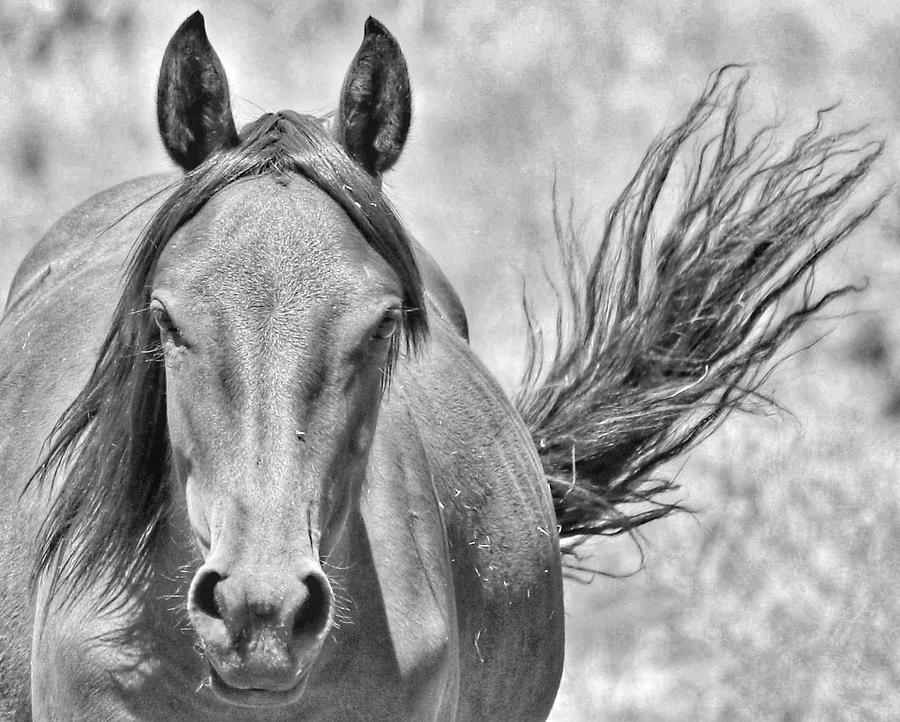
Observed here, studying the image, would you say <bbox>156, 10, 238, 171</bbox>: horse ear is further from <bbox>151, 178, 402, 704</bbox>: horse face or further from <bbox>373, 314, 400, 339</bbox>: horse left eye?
<bbox>373, 314, 400, 339</bbox>: horse left eye

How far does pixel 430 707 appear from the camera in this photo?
2.54 m

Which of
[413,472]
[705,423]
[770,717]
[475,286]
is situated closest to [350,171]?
[413,472]

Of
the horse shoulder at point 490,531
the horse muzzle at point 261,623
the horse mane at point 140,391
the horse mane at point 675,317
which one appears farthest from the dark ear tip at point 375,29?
the horse mane at point 675,317

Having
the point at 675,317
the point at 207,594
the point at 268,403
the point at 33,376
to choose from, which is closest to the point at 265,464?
the point at 268,403

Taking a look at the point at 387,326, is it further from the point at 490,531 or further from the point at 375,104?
the point at 490,531

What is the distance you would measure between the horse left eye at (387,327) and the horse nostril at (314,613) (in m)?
0.39

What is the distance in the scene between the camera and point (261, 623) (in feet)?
6.51

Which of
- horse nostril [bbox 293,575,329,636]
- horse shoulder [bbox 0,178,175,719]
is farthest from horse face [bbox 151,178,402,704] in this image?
horse shoulder [bbox 0,178,175,719]

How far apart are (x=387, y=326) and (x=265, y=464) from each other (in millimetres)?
299

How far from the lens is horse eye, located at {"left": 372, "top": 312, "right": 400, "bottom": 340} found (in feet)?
7.30

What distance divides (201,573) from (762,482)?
4205mm

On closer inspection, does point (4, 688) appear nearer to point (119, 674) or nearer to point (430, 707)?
point (119, 674)

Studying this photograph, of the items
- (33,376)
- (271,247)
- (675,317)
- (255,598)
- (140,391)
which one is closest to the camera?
(255,598)

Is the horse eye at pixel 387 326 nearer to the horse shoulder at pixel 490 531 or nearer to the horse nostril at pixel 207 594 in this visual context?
the horse nostril at pixel 207 594
